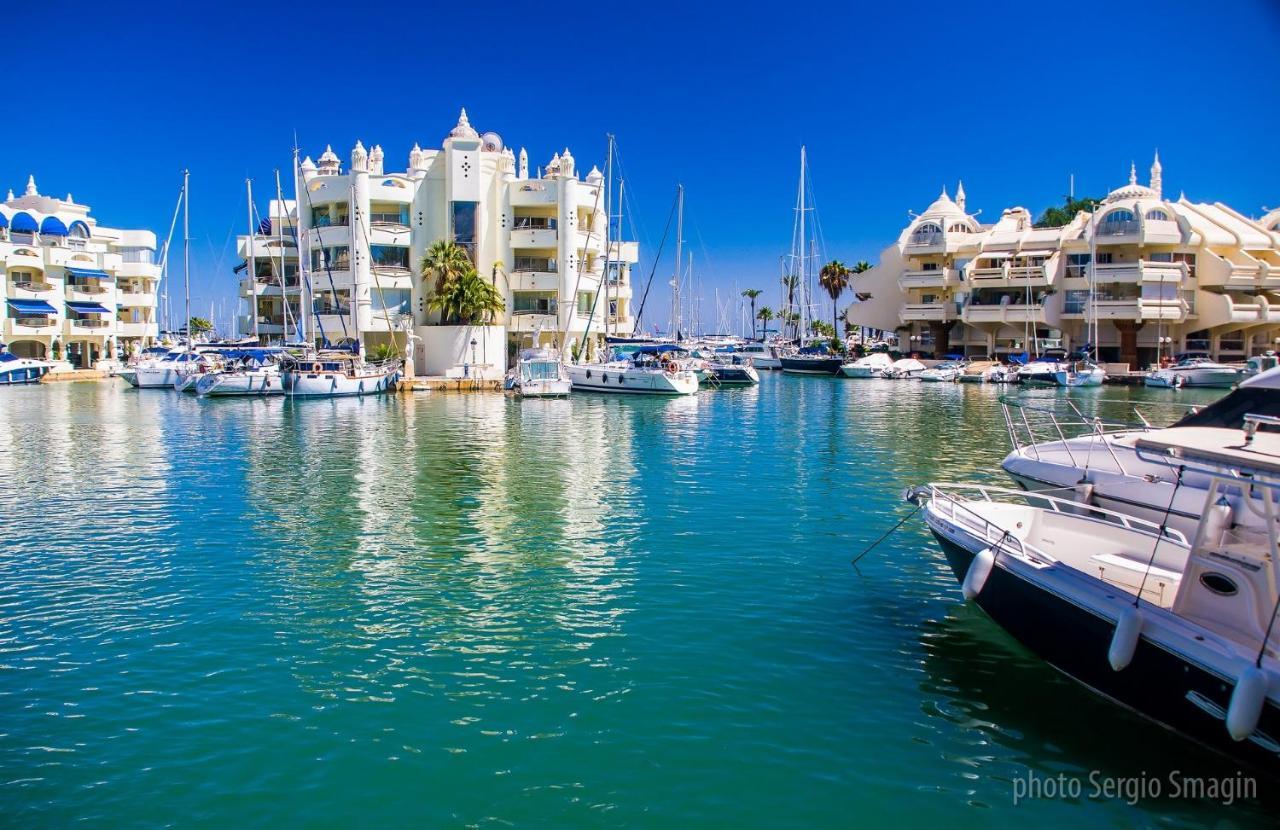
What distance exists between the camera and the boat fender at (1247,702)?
7867 millimetres

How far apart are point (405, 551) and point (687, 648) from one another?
7046 mm

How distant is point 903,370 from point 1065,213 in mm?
49023

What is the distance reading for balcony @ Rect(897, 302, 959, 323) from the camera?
90.4m

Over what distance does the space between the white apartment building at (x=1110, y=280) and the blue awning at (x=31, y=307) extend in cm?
7940

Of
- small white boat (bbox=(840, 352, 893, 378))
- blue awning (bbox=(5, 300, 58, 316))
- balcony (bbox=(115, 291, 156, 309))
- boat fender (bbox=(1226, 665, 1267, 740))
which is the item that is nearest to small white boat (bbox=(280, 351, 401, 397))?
blue awning (bbox=(5, 300, 58, 316))


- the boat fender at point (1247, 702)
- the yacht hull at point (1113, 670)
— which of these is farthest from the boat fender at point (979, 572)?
the boat fender at point (1247, 702)

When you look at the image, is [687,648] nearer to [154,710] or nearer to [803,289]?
[154,710]

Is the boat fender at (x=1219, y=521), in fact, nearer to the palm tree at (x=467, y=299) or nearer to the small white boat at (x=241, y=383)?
the small white boat at (x=241, y=383)

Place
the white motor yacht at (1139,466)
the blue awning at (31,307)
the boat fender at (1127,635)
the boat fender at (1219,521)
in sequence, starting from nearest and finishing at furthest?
the boat fender at (1127,635)
the boat fender at (1219,521)
the white motor yacht at (1139,466)
the blue awning at (31,307)

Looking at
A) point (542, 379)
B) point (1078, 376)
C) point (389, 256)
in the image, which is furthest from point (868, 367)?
point (389, 256)

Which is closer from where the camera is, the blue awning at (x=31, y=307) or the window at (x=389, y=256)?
the window at (x=389, y=256)

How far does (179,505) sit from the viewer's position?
68.7ft

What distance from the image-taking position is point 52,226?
82875 millimetres

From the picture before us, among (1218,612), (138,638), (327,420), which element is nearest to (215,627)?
(138,638)
